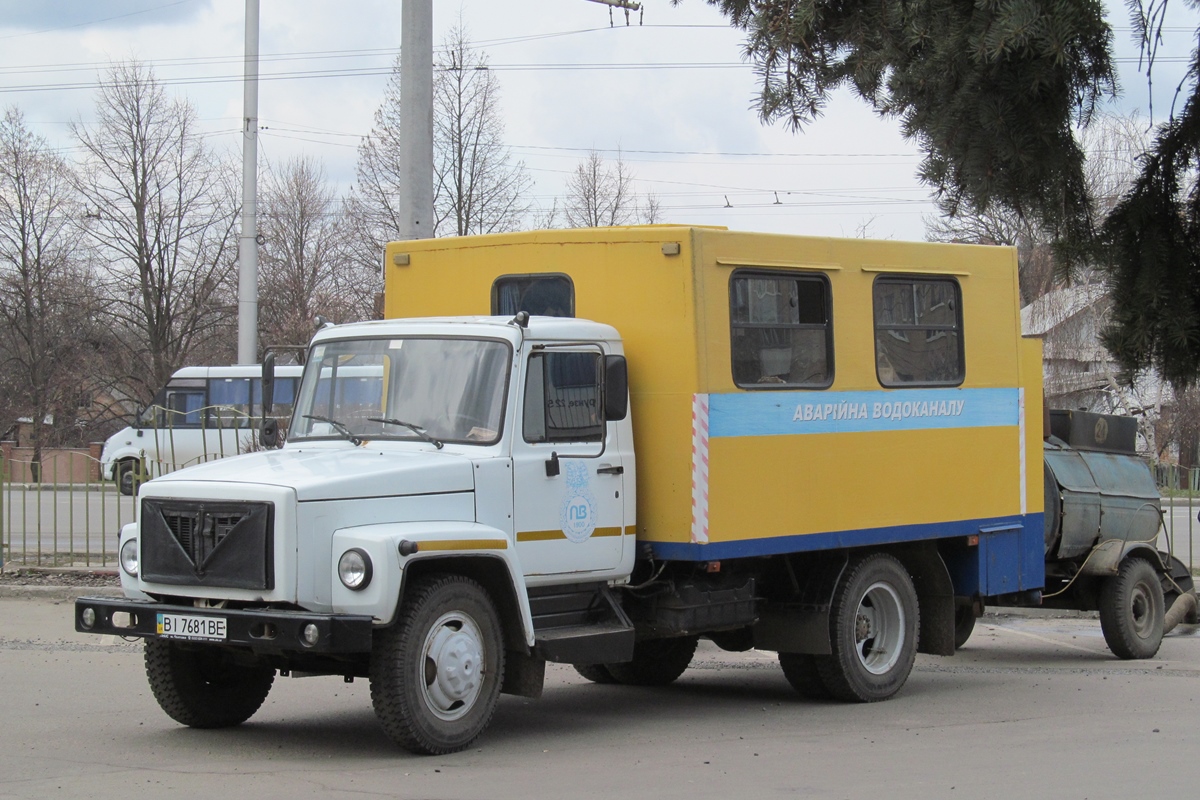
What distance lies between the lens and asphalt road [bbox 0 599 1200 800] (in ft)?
23.2

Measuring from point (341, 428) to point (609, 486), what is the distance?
166 centimetres

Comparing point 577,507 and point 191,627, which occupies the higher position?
point 577,507

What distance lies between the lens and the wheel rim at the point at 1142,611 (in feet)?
42.0

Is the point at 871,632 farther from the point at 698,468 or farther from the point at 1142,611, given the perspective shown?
the point at 1142,611

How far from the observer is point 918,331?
10633mm

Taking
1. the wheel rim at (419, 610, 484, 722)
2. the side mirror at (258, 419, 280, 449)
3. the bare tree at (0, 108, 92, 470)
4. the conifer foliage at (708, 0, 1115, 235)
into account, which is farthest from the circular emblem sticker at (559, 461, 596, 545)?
the bare tree at (0, 108, 92, 470)

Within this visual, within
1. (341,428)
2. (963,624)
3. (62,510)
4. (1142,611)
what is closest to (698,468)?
(341,428)

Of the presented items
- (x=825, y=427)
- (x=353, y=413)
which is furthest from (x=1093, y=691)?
(x=353, y=413)

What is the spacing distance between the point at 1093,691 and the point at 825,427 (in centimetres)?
304

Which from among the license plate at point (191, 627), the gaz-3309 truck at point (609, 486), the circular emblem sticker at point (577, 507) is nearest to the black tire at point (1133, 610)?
the gaz-3309 truck at point (609, 486)

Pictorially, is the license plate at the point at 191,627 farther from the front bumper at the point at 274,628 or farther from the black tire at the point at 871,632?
the black tire at the point at 871,632

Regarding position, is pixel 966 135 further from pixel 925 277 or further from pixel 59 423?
pixel 59 423

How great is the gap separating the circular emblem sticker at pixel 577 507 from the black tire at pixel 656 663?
7.83ft

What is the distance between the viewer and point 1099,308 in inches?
200
